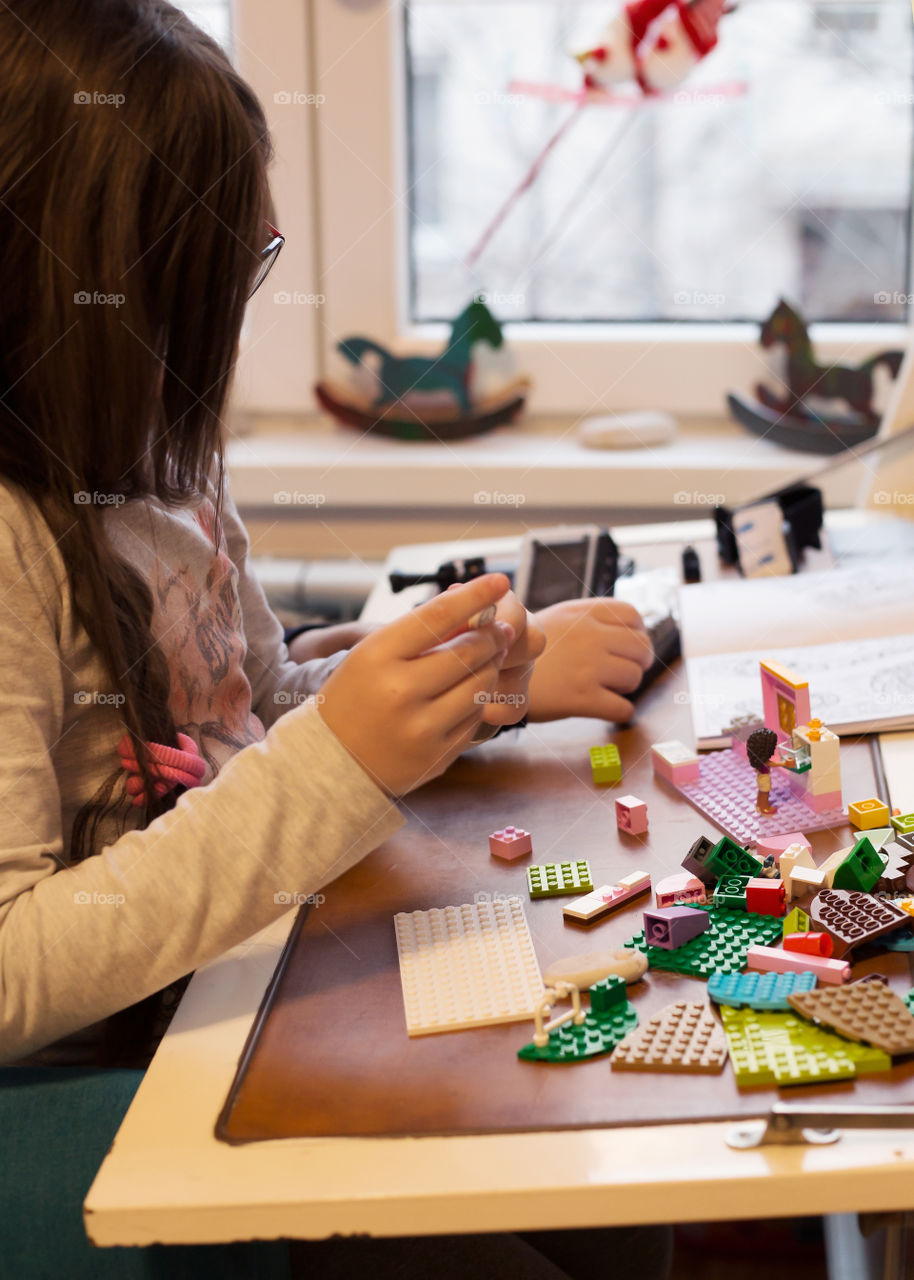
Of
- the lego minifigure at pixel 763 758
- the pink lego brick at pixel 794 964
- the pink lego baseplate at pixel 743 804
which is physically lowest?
the pink lego brick at pixel 794 964

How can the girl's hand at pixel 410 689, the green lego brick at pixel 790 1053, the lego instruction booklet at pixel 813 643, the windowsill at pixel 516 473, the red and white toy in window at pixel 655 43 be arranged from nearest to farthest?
the green lego brick at pixel 790 1053, the girl's hand at pixel 410 689, the lego instruction booklet at pixel 813 643, the red and white toy in window at pixel 655 43, the windowsill at pixel 516 473

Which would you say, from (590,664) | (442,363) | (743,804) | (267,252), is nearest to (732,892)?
(743,804)

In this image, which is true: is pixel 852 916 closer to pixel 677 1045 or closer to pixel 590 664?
pixel 677 1045

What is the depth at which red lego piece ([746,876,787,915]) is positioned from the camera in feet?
2.00

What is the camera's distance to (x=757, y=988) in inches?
21.7

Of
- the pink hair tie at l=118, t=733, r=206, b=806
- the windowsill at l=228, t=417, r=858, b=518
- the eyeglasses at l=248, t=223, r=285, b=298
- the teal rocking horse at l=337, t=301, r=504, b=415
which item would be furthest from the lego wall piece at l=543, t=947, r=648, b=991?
the teal rocking horse at l=337, t=301, r=504, b=415

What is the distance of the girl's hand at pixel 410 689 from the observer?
0.61 meters

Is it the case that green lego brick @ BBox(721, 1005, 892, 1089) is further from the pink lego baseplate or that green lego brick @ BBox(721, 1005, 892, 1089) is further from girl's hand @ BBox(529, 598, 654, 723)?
girl's hand @ BBox(529, 598, 654, 723)

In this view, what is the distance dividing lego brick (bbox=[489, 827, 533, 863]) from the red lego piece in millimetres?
137

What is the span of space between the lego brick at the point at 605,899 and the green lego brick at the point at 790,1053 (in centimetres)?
11

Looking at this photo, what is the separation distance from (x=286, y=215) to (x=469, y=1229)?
54.0 inches

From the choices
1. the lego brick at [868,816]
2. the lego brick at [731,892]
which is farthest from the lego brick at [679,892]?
the lego brick at [868,816]

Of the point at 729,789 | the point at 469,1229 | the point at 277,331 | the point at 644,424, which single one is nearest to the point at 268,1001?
the point at 469,1229

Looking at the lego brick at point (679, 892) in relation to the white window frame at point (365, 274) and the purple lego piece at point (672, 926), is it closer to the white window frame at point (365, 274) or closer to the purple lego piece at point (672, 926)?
the purple lego piece at point (672, 926)
